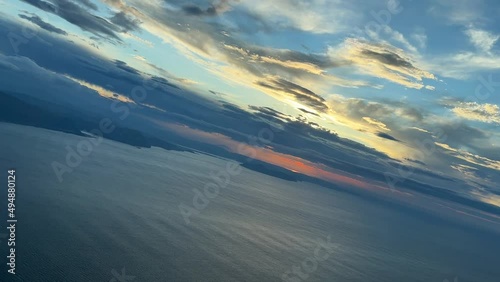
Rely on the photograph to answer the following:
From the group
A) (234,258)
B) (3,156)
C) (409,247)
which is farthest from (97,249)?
(409,247)

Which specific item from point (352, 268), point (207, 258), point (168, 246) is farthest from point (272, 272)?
point (352, 268)

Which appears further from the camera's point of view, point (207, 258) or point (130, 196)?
point (130, 196)

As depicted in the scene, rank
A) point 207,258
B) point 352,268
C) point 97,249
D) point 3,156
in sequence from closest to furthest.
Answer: point 97,249
point 207,258
point 352,268
point 3,156

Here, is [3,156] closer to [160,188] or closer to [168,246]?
[160,188]

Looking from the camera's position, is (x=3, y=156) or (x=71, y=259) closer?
(x=71, y=259)

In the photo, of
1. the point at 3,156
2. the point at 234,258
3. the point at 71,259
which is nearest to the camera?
the point at 71,259

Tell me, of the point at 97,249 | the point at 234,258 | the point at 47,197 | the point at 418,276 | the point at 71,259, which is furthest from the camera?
the point at 418,276

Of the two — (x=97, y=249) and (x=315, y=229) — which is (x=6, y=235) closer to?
(x=97, y=249)

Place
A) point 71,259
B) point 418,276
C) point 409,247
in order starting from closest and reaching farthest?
point 71,259, point 418,276, point 409,247
